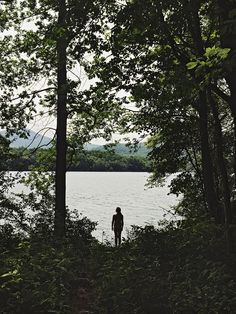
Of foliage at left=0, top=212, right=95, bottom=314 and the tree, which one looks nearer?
the tree

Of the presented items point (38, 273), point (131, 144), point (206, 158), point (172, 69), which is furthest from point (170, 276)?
point (131, 144)

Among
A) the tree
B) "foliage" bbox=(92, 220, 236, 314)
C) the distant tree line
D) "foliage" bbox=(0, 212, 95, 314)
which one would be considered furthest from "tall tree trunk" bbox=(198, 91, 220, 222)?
"foliage" bbox=(0, 212, 95, 314)

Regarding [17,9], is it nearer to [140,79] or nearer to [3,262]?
[140,79]

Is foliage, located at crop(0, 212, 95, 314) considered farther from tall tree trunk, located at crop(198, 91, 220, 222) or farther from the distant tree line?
tall tree trunk, located at crop(198, 91, 220, 222)

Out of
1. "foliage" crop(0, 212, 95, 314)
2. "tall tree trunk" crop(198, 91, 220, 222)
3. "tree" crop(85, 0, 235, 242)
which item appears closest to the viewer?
"tree" crop(85, 0, 235, 242)

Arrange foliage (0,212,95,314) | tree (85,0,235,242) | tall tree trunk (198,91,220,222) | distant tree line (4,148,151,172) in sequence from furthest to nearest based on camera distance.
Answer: distant tree line (4,148,151,172) < tall tree trunk (198,91,220,222) < foliage (0,212,95,314) < tree (85,0,235,242)

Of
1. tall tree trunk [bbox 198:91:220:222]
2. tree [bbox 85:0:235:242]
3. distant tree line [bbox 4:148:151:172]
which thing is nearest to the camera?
tree [bbox 85:0:235:242]

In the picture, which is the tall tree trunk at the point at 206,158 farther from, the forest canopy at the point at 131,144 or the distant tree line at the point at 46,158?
the distant tree line at the point at 46,158

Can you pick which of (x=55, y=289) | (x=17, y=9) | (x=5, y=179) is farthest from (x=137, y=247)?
(x=17, y=9)

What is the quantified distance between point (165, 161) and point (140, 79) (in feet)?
24.4

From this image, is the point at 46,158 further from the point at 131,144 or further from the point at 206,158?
the point at 206,158

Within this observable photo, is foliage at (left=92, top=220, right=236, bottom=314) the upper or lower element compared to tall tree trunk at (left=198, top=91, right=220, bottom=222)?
lower

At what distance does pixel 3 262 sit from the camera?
1079 centimetres

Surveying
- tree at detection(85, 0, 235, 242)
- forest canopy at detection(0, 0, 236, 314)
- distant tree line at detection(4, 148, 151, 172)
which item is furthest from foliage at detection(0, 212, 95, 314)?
tree at detection(85, 0, 235, 242)
